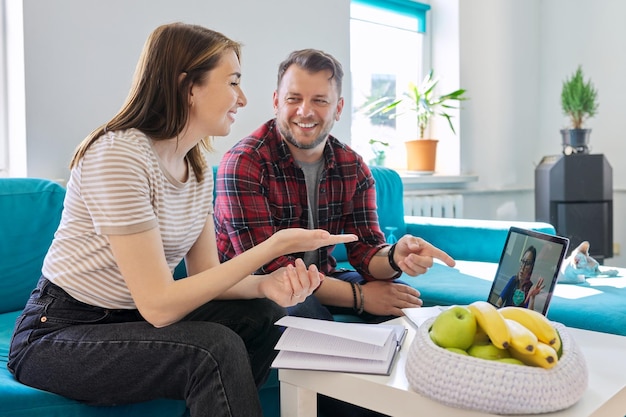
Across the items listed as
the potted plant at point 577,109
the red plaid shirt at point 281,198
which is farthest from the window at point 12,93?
the potted plant at point 577,109

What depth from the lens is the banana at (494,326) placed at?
0.97 meters

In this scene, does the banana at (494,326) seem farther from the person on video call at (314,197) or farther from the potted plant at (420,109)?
the potted plant at (420,109)

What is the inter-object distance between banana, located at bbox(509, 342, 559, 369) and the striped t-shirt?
2.35 ft

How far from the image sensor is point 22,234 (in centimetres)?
182

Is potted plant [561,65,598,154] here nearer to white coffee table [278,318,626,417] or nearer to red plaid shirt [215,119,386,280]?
red plaid shirt [215,119,386,280]

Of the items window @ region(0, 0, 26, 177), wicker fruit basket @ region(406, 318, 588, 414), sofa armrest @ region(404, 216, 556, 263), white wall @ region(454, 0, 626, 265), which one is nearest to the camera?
wicker fruit basket @ region(406, 318, 588, 414)

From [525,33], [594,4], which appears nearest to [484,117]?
[525,33]

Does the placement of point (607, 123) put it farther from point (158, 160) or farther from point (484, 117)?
point (158, 160)

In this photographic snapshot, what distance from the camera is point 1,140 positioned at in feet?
7.48

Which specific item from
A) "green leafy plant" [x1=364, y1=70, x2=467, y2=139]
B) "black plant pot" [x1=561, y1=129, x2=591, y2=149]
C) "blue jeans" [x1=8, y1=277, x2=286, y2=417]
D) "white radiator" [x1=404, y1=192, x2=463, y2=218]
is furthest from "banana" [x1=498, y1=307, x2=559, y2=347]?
"black plant pot" [x1=561, y1=129, x2=591, y2=149]

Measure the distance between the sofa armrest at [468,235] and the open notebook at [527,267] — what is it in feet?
3.38

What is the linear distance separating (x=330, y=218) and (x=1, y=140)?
1.23 m

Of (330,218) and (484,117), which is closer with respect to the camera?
(330,218)

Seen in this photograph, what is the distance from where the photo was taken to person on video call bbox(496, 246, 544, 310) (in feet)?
4.71
